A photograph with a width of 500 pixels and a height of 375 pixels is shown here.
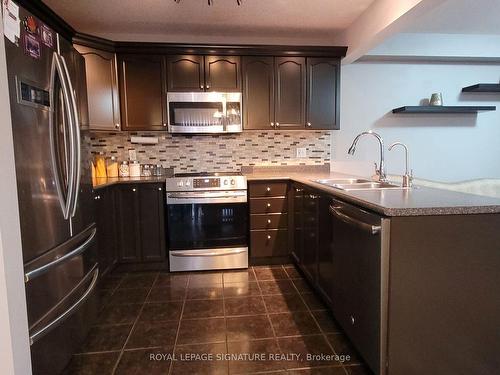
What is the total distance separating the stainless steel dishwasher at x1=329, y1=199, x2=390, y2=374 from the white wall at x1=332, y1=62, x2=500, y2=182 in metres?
2.00

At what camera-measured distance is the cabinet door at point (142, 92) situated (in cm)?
298

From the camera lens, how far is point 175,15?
9.05 ft

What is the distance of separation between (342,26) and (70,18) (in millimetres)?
2639

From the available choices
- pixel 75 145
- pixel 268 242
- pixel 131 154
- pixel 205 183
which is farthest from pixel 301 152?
pixel 75 145

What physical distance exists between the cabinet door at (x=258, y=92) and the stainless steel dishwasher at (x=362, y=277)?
1577 mm

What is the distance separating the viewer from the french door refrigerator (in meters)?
1.25

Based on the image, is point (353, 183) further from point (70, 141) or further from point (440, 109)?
point (70, 141)

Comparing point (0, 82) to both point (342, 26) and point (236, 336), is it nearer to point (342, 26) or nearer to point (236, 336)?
point (236, 336)

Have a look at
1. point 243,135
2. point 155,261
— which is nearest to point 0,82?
point 155,261

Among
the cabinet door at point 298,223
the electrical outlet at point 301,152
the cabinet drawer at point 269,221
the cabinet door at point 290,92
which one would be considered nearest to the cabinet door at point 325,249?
the cabinet door at point 298,223

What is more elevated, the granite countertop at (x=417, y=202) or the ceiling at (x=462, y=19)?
the ceiling at (x=462, y=19)

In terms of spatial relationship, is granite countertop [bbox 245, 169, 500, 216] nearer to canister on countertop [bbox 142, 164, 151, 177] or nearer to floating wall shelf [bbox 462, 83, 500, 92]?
canister on countertop [bbox 142, 164, 151, 177]

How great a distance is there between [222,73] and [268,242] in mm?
1777

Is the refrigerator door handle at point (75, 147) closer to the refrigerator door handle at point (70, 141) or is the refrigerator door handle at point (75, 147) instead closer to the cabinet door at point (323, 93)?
the refrigerator door handle at point (70, 141)
